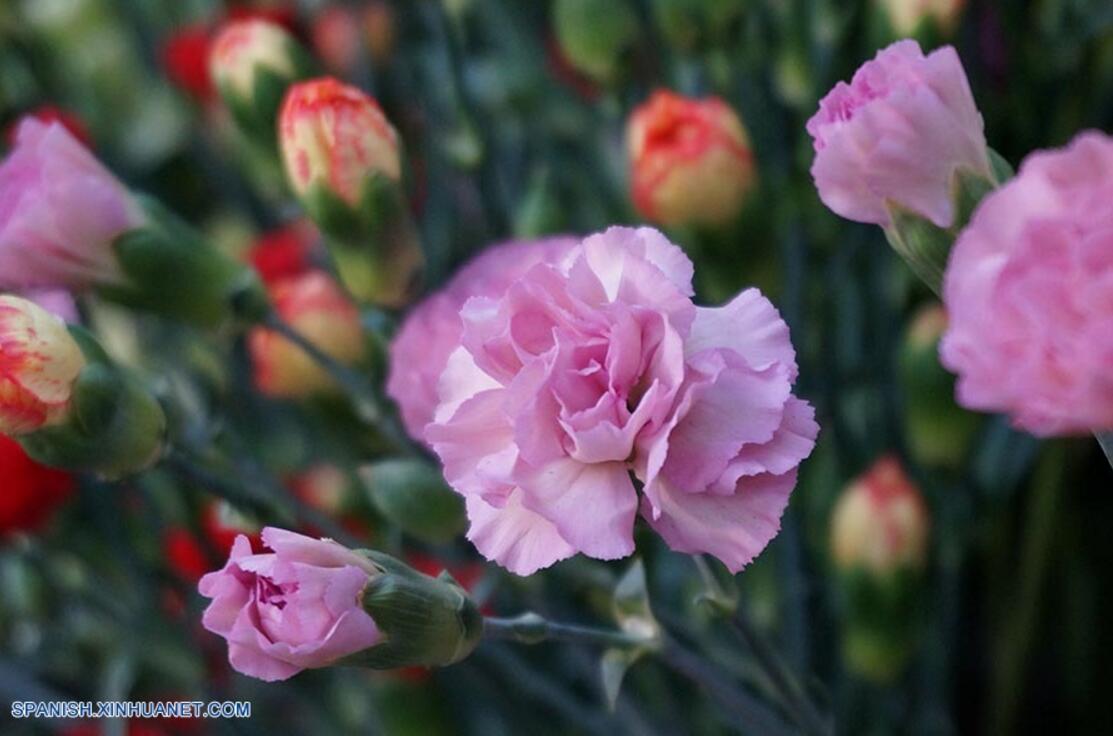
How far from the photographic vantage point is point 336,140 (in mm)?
344

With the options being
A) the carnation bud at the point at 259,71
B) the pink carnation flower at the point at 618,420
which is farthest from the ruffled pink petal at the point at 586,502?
the carnation bud at the point at 259,71

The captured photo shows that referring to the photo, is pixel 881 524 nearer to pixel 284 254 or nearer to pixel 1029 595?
pixel 1029 595

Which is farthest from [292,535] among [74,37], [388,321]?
[74,37]

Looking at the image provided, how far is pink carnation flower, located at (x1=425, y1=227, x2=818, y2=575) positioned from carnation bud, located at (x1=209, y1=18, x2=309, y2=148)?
8.0 inches

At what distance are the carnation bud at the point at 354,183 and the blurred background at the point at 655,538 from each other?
0.7 inches

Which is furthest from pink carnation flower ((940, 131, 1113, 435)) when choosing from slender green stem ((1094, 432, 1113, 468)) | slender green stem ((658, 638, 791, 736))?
slender green stem ((658, 638, 791, 736))

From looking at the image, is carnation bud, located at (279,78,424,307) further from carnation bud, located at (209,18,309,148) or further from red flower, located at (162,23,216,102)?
red flower, located at (162,23,216,102)

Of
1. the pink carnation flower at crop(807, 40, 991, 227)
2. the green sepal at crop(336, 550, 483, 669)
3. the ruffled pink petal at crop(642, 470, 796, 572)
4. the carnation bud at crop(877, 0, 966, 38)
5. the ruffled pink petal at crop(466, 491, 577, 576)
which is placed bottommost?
the green sepal at crop(336, 550, 483, 669)

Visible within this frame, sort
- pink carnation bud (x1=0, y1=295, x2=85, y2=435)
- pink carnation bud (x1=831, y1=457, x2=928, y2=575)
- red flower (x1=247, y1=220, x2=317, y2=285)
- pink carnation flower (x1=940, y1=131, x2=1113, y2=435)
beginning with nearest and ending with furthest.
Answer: pink carnation flower (x1=940, y1=131, x2=1113, y2=435), pink carnation bud (x1=0, y1=295, x2=85, y2=435), pink carnation bud (x1=831, y1=457, x2=928, y2=575), red flower (x1=247, y1=220, x2=317, y2=285)

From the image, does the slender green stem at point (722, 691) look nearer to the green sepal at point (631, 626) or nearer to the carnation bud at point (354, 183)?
the green sepal at point (631, 626)

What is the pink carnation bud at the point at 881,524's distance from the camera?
39 centimetres

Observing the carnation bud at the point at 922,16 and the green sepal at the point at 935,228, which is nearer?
the green sepal at the point at 935,228

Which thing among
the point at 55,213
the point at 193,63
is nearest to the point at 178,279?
the point at 55,213

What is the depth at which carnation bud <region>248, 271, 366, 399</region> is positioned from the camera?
16.7 inches
